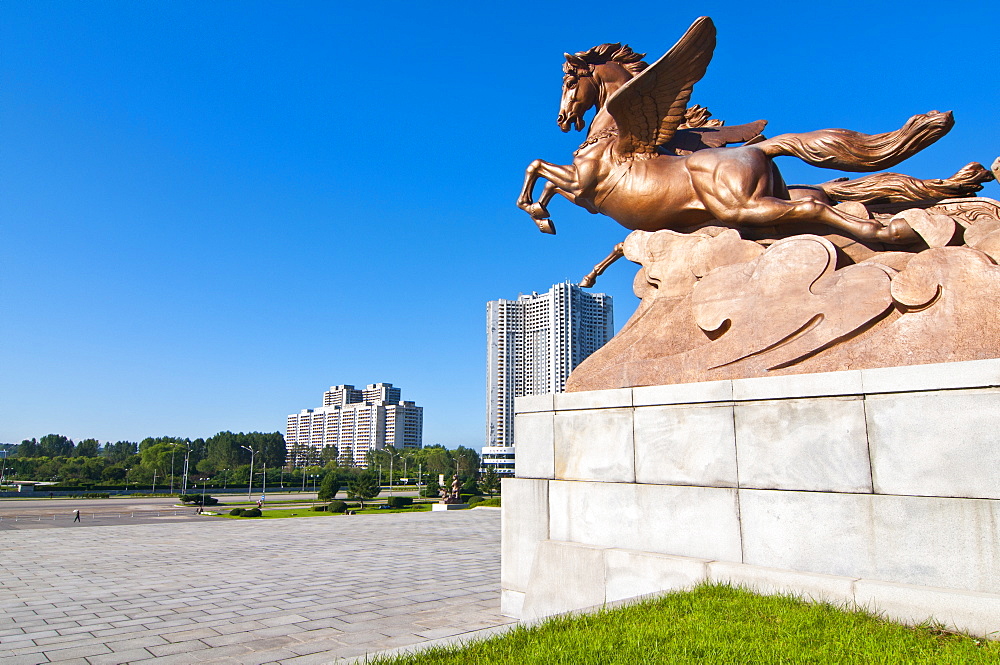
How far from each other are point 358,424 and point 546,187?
400 feet

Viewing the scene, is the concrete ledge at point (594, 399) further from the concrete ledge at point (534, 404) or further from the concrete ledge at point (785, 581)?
the concrete ledge at point (785, 581)

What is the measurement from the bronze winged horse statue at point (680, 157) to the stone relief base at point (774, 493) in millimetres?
2489

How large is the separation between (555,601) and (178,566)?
844cm

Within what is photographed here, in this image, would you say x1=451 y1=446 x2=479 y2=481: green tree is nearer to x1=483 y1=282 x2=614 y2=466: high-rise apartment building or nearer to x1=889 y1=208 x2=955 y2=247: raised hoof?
x1=483 y1=282 x2=614 y2=466: high-rise apartment building

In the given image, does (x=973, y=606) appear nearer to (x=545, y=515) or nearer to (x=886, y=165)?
(x=545, y=515)

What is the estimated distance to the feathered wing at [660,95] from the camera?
280 inches

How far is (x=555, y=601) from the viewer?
19.5 ft

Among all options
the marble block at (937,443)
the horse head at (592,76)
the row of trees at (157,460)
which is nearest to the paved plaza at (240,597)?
the marble block at (937,443)

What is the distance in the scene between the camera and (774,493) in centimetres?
490

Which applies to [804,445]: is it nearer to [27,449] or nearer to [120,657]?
[120,657]

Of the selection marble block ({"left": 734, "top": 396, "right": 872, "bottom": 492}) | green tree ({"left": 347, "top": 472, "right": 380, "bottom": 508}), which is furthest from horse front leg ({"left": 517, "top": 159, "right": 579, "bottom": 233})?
green tree ({"left": 347, "top": 472, "right": 380, "bottom": 508})

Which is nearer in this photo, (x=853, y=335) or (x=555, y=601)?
(x=853, y=335)

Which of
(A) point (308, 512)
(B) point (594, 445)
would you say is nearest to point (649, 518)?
(B) point (594, 445)

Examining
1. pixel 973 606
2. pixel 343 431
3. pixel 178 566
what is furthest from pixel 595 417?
pixel 343 431
